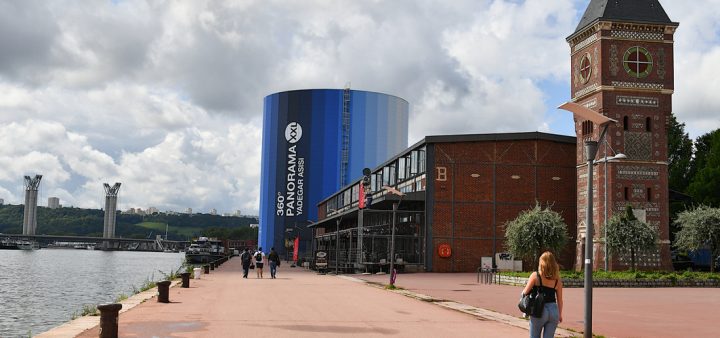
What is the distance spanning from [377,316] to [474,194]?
38268 millimetres

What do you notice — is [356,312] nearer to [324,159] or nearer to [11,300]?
[11,300]

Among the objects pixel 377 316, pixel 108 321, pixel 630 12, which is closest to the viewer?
pixel 108 321

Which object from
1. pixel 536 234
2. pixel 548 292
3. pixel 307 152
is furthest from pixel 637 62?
pixel 307 152

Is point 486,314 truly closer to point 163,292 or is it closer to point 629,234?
point 163,292

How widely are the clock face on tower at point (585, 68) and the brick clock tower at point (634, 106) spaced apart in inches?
12.6

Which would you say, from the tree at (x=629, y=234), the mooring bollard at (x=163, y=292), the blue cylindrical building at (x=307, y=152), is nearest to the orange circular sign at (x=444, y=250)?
the tree at (x=629, y=234)

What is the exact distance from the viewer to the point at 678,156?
7919cm

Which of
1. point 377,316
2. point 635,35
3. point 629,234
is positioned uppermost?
point 635,35

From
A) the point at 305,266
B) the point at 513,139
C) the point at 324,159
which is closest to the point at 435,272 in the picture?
the point at 513,139

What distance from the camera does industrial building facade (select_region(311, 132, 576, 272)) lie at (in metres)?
55.6

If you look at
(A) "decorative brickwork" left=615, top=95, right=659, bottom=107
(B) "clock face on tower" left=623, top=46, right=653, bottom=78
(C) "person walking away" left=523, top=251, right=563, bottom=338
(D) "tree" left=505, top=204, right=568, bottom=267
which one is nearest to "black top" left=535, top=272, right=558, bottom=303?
(C) "person walking away" left=523, top=251, right=563, bottom=338

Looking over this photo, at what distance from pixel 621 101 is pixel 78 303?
3650cm

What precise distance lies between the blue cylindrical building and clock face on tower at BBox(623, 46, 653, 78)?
7992 cm

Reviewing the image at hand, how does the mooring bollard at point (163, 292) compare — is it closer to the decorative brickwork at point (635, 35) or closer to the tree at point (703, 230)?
the tree at point (703, 230)
